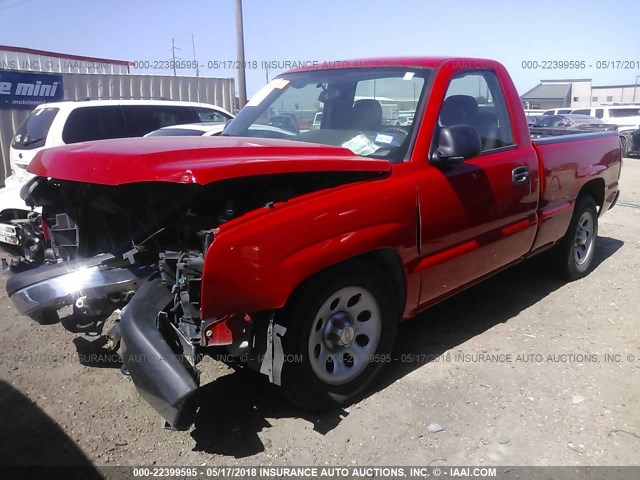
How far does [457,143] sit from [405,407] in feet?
5.16

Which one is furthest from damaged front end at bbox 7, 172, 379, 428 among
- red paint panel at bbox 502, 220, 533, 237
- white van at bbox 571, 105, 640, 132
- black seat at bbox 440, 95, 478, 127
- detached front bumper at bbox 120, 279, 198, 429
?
white van at bbox 571, 105, 640, 132

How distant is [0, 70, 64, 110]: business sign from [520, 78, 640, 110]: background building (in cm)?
3837

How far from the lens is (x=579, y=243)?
213 inches

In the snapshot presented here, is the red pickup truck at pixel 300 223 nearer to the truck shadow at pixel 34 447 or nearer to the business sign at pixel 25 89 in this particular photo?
the truck shadow at pixel 34 447

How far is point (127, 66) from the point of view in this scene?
17.0 meters

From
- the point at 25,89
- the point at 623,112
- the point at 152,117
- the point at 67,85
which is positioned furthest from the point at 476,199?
the point at 623,112

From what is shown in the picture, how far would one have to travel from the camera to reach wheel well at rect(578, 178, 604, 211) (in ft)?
17.1

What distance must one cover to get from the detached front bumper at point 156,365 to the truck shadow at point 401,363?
1.62ft

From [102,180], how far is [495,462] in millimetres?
2376

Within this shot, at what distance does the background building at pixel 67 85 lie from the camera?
11094 millimetres

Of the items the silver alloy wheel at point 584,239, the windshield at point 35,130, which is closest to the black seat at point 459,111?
the silver alloy wheel at point 584,239

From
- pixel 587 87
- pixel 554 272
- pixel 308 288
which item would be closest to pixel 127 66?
pixel 554 272

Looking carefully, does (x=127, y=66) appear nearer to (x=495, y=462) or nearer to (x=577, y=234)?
(x=577, y=234)

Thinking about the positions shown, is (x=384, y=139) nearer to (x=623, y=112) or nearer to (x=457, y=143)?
(x=457, y=143)
